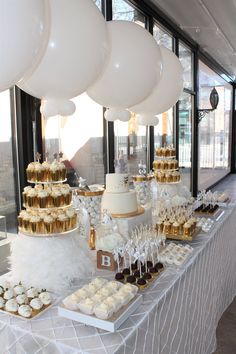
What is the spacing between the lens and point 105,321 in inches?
49.9

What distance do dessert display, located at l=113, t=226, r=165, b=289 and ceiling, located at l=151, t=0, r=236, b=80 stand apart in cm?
346

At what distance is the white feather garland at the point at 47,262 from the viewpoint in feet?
5.22

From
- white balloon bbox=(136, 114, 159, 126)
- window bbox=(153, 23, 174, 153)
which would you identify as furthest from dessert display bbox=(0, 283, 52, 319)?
window bbox=(153, 23, 174, 153)

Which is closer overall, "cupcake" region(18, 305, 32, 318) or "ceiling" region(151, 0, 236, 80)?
"cupcake" region(18, 305, 32, 318)

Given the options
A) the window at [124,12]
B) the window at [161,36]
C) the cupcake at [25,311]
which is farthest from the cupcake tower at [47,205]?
the window at [161,36]

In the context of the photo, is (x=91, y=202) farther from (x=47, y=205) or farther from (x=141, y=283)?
(x=141, y=283)

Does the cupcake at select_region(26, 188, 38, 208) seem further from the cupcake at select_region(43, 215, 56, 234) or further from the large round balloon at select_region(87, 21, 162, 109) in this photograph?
the large round balloon at select_region(87, 21, 162, 109)

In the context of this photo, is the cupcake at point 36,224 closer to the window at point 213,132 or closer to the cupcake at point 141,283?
the cupcake at point 141,283

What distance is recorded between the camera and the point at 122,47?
5.27 feet

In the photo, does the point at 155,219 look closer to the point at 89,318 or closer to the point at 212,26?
the point at 89,318

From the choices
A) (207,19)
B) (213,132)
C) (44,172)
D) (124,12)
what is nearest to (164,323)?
(44,172)

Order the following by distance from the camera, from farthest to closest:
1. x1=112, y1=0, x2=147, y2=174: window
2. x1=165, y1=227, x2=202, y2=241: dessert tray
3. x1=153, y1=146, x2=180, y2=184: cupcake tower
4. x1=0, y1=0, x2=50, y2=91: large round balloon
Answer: x1=112, y1=0, x2=147, y2=174: window
x1=153, y1=146, x2=180, y2=184: cupcake tower
x1=165, y1=227, x2=202, y2=241: dessert tray
x1=0, y1=0, x2=50, y2=91: large round balloon

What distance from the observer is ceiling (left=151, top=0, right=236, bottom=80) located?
14.6 feet

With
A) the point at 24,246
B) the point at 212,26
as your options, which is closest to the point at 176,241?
the point at 24,246
